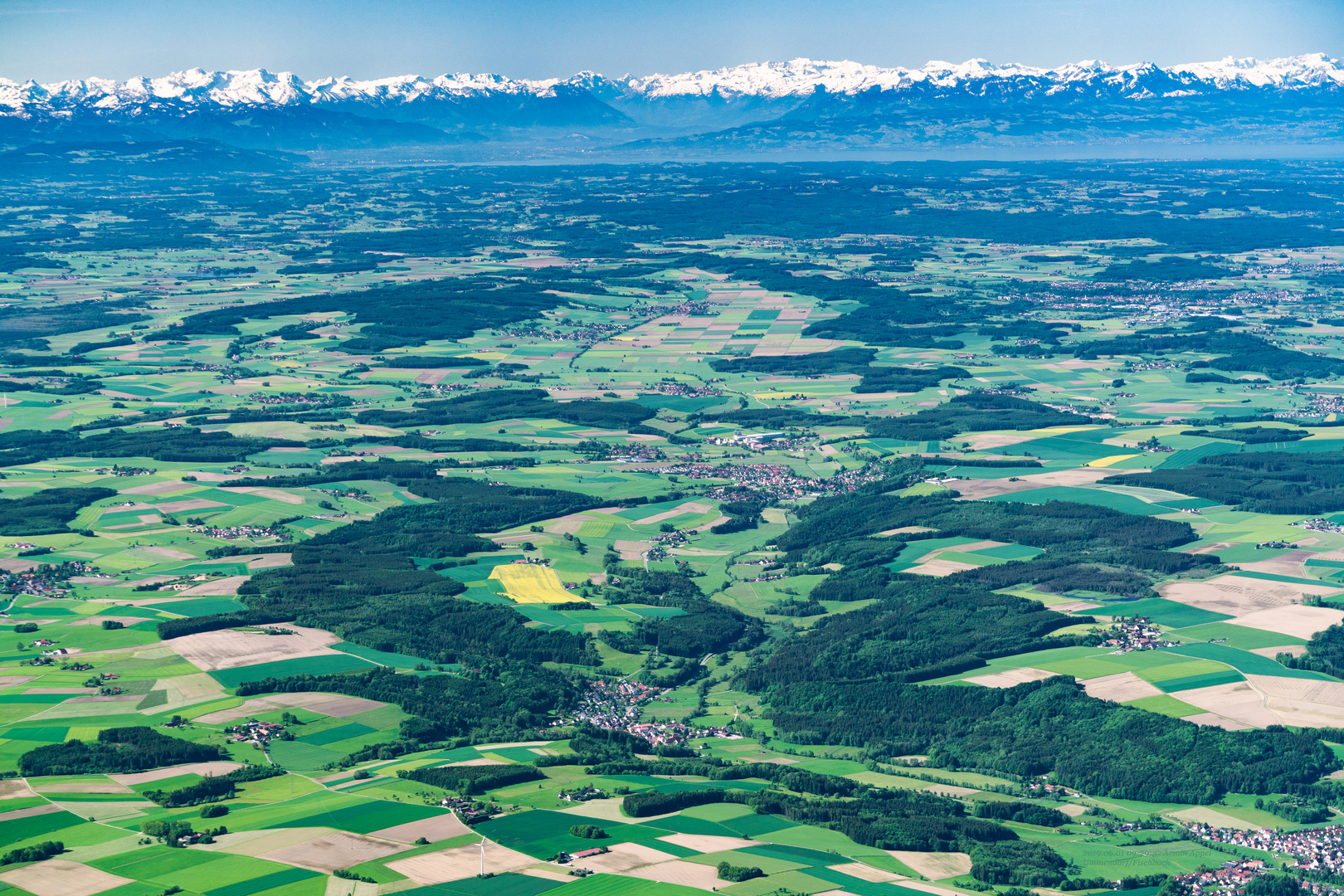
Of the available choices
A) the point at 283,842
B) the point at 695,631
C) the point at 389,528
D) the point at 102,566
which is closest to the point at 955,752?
the point at 695,631

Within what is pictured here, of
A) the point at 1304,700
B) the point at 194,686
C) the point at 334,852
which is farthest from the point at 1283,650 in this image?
the point at 194,686

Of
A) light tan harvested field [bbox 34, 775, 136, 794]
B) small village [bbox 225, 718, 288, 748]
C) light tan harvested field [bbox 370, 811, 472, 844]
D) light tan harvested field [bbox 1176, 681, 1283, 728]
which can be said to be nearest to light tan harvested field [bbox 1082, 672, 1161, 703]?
light tan harvested field [bbox 1176, 681, 1283, 728]

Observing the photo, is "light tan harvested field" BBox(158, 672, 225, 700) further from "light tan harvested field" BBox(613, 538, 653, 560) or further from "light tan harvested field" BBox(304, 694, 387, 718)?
"light tan harvested field" BBox(613, 538, 653, 560)

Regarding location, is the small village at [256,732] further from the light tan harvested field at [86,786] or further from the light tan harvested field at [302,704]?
the light tan harvested field at [86,786]

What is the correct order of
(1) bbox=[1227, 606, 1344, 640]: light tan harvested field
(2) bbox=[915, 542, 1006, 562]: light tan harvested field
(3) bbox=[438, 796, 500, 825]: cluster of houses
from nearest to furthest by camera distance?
(3) bbox=[438, 796, 500, 825]: cluster of houses → (1) bbox=[1227, 606, 1344, 640]: light tan harvested field → (2) bbox=[915, 542, 1006, 562]: light tan harvested field

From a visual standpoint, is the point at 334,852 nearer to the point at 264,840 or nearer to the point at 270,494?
the point at 264,840

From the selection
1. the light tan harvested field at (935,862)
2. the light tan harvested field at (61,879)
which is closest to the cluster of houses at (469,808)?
the light tan harvested field at (61,879)
